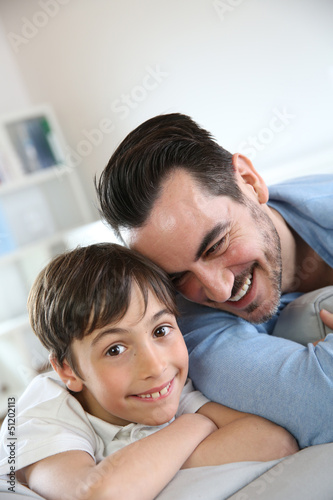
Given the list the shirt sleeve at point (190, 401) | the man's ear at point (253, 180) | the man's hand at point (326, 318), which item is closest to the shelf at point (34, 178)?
the man's ear at point (253, 180)

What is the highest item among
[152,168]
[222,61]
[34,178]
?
[222,61]

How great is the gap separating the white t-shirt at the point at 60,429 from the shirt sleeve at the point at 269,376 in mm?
74

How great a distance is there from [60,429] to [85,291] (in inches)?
9.6

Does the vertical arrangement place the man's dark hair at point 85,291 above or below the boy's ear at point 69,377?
above

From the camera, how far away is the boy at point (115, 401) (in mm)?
752

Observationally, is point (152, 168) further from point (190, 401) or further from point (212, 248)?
point (190, 401)

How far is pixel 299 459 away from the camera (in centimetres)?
73

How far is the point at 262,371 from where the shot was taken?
86 centimetres

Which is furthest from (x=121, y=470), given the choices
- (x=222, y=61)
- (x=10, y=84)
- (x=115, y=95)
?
(x=10, y=84)

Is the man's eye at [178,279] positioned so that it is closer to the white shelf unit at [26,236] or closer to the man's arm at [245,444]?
the man's arm at [245,444]

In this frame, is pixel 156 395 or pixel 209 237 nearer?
pixel 156 395

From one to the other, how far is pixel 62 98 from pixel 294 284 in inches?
84.0

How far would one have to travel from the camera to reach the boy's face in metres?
0.83

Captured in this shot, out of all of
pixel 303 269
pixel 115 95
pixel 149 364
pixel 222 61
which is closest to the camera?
pixel 149 364
